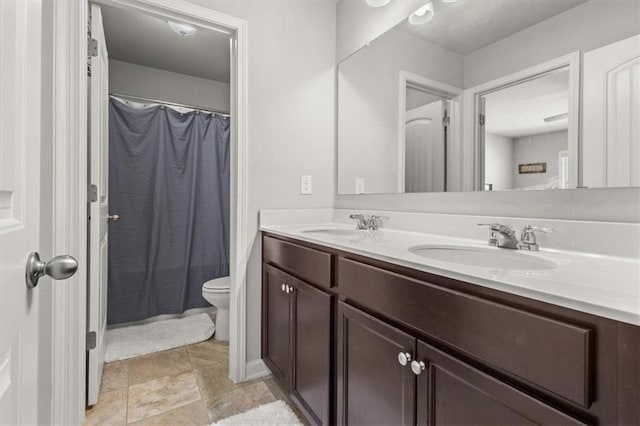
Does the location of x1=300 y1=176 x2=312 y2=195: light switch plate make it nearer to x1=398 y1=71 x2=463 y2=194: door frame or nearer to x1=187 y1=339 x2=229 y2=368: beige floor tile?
x1=398 y1=71 x2=463 y2=194: door frame

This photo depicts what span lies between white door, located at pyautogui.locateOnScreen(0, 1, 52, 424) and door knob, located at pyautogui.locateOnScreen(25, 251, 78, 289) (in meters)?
0.02

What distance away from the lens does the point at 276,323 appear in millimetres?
1654

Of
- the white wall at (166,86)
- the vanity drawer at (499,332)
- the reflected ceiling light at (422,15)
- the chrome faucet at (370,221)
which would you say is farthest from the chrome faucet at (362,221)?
the white wall at (166,86)

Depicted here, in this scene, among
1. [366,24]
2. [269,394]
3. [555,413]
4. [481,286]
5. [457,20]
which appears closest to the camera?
[555,413]

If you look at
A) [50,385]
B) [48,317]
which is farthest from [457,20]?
[50,385]

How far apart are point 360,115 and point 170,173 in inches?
70.3

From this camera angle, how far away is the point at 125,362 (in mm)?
1996

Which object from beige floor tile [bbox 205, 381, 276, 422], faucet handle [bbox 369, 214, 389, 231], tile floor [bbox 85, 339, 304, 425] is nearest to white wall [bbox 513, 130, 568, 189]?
faucet handle [bbox 369, 214, 389, 231]

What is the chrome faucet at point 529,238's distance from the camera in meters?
1.08

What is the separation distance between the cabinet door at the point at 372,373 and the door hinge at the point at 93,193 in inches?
51.0

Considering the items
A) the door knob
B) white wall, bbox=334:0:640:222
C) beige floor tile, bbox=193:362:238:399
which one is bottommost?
beige floor tile, bbox=193:362:238:399

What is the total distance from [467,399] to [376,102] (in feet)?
5.23

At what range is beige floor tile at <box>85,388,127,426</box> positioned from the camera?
1.47 meters

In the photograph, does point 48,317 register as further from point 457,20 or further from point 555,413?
point 457,20
